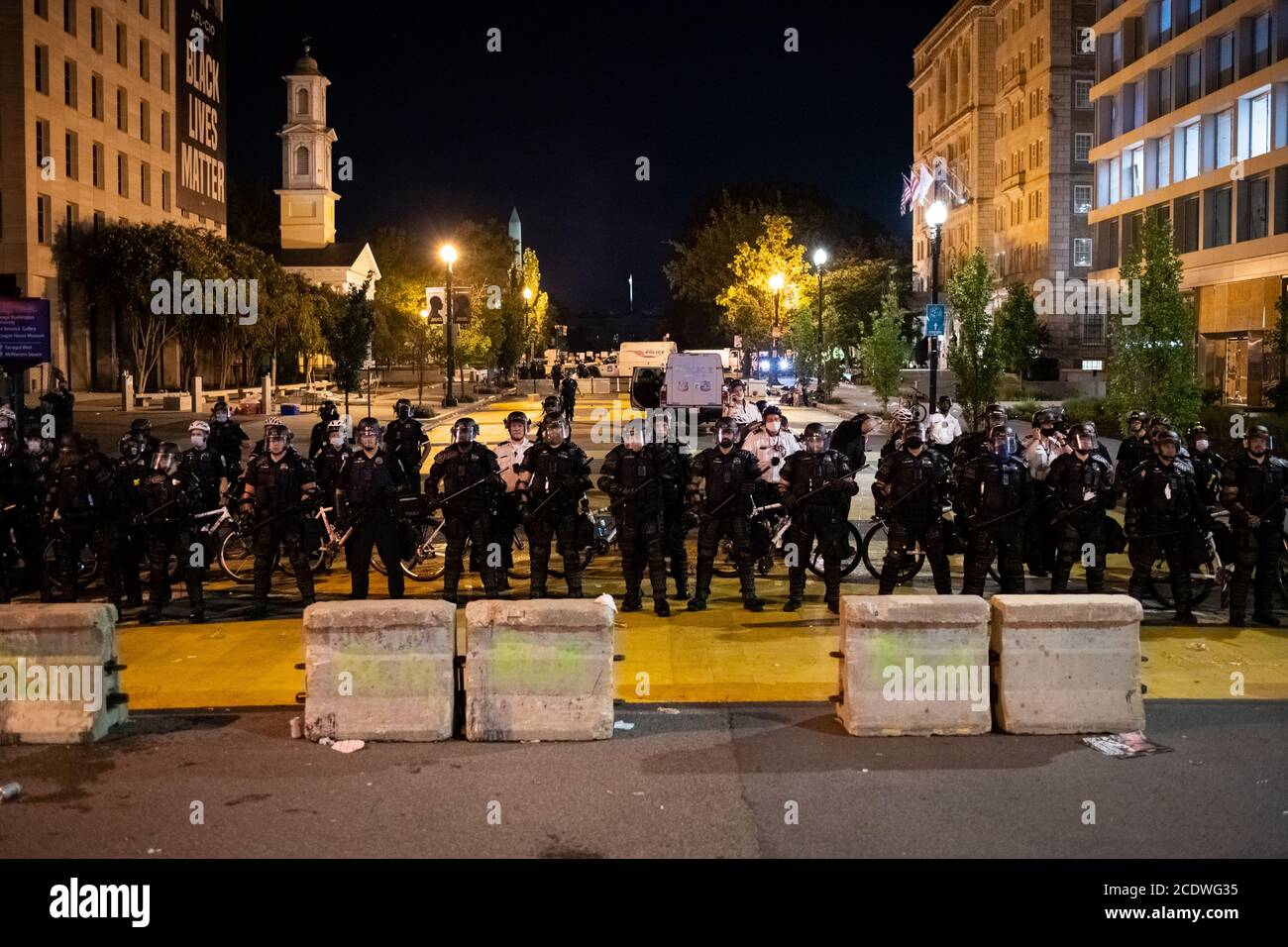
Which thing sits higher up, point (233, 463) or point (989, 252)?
point (989, 252)

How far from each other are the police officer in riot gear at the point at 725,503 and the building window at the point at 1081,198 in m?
65.6

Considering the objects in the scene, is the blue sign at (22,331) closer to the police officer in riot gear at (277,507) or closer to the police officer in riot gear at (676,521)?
the police officer in riot gear at (277,507)

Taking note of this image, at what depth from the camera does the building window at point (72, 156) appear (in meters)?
51.9

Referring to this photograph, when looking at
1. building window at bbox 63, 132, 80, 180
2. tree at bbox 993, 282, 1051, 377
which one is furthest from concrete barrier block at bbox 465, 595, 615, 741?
tree at bbox 993, 282, 1051, 377

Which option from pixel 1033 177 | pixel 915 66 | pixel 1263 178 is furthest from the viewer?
pixel 915 66

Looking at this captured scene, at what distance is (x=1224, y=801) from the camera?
721 cm

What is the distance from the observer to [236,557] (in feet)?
50.0

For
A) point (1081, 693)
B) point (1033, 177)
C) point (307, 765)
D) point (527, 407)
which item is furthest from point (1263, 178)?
point (307, 765)

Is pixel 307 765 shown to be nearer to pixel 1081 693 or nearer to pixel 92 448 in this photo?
pixel 1081 693

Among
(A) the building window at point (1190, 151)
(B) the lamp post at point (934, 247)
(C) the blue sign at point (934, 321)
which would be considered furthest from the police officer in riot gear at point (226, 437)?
(A) the building window at point (1190, 151)

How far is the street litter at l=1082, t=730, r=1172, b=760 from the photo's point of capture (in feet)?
26.7

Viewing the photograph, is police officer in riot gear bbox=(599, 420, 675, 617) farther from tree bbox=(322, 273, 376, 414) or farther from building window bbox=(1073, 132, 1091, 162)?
building window bbox=(1073, 132, 1091, 162)

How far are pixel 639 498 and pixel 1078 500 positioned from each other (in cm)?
403
